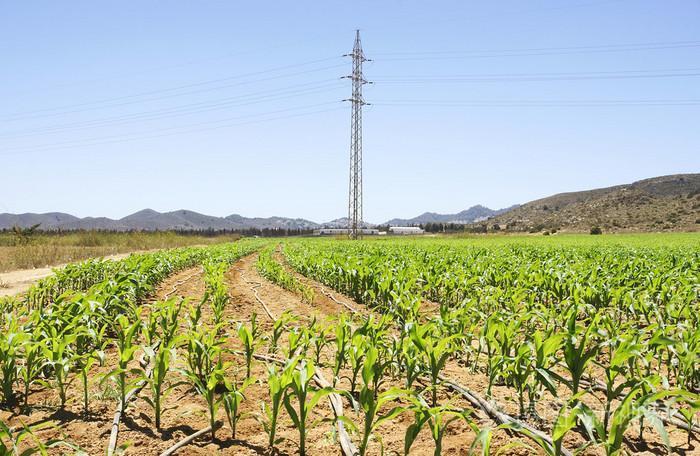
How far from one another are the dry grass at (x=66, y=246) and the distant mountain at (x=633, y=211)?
2824 inches

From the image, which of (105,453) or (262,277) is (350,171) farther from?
(105,453)

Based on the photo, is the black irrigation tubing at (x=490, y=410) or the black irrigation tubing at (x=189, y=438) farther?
the black irrigation tubing at (x=490, y=410)

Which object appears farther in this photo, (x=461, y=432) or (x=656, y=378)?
(x=461, y=432)

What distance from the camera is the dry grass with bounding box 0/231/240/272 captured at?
16.7m

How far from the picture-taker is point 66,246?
24.7m

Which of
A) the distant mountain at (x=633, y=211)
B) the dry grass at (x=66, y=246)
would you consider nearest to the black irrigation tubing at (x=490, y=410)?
the dry grass at (x=66, y=246)

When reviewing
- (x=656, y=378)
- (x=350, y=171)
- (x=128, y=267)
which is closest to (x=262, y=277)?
(x=128, y=267)

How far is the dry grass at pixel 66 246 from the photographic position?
16.7m

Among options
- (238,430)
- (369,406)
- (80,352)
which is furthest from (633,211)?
(80,352)

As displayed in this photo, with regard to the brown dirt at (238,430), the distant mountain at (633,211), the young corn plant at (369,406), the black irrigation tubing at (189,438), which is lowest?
the brown dirt at (238,430)

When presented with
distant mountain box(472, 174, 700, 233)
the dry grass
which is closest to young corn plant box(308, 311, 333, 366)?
the dry grass

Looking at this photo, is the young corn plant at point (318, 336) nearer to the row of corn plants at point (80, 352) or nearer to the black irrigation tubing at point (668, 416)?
the row of corn plants at point (80, 352)

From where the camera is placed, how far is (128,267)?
8.65 m

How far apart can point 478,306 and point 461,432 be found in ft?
12.8
